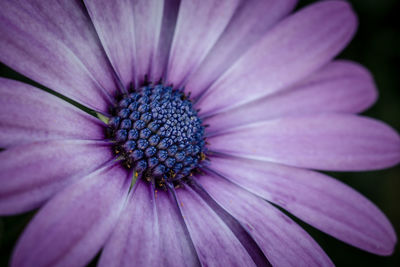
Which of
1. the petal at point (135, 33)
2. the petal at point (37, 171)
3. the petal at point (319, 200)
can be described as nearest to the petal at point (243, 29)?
the petal at point (135, 33)

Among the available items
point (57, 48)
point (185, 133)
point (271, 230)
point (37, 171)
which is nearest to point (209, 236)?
point (271, 230)

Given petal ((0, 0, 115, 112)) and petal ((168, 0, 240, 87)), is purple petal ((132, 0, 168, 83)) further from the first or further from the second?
petal ((0, 0, 115, 112))

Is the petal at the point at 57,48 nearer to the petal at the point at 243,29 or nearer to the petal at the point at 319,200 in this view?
the petal at the point at 243,29

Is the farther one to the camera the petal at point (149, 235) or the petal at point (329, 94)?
the petal at point (329, 94)

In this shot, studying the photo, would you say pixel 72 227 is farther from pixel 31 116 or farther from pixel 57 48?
pixel 57 48

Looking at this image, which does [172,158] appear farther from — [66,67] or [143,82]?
[66,67]

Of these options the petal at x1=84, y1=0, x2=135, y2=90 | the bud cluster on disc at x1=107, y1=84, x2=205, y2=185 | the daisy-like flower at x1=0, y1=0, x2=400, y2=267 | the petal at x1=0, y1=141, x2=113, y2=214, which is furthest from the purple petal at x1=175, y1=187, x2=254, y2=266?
the petal at x1=84, y1=0, x2=135, y2=90

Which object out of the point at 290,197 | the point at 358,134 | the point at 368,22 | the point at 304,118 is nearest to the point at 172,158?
the point at 290,197
